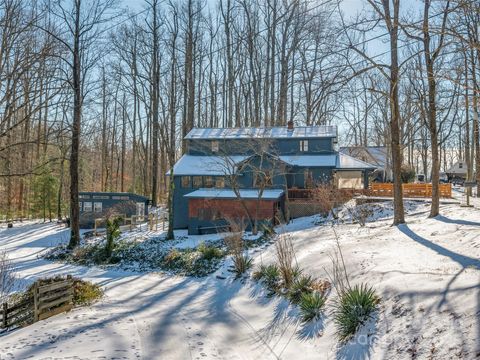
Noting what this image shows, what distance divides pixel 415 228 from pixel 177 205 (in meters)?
16.6

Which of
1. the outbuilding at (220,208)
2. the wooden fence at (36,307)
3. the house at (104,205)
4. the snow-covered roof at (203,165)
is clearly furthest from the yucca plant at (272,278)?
the house at (104,205)

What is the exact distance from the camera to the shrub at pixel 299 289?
885cm

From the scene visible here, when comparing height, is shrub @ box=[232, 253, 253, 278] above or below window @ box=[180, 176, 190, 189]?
below

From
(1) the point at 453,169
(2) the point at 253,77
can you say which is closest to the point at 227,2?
(2) the point at 253,77

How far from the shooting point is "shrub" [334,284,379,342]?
6.48 meters

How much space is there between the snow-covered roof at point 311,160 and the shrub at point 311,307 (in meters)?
17.4

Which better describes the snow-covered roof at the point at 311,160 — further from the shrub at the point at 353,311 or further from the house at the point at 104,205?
the shrub at the point at 353,311

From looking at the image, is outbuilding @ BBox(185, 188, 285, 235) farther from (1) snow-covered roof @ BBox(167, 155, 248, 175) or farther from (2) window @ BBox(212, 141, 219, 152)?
(2) window @ BBox(212, 141, 219, 152)

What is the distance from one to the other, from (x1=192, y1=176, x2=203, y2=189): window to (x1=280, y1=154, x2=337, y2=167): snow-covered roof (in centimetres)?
602

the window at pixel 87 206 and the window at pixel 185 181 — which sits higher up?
the window at pixel 185 181

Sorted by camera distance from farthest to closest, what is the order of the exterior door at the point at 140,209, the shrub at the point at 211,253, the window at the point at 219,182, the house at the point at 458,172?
1. the house at the point at 458,172
2. the exterior door at the point at 140,209
3. the window at the point at 219,182
4. the shrub at the point at 211,253

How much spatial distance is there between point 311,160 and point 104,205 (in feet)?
52.7

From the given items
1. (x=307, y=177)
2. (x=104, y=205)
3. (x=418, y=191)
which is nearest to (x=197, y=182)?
(x=307, y=177)

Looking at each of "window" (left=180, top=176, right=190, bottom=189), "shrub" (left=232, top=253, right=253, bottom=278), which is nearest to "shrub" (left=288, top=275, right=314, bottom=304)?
"shrub" (left=232, top=253, right=253, bottom=278)
